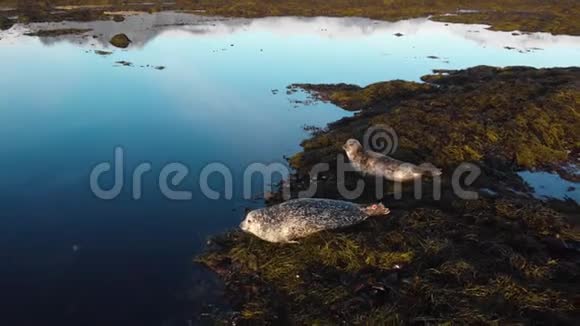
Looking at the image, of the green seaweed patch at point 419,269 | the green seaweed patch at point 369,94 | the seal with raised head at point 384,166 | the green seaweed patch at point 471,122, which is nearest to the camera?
the green seaweed patch at point 419,269

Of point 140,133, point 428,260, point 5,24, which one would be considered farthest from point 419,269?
point 5,24

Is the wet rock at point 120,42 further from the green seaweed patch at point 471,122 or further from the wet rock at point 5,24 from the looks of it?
the green seaweed patch at point 471,122

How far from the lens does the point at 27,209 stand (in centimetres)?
1239

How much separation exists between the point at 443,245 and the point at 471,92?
545 inches

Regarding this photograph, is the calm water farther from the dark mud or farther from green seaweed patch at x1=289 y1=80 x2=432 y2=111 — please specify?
the dark mud

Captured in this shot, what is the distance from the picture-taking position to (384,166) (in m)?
13.5

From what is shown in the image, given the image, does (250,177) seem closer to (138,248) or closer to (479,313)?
(138,248)

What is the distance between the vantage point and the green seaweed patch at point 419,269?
777cm

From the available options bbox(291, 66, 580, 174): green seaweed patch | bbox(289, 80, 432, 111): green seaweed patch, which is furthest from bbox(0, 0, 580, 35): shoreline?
bbox(291, 66, 580, 174): green seaweed patch

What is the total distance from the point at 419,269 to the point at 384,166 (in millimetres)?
4969

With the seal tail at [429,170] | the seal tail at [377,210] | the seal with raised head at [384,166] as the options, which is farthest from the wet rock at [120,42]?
the seal tail at [377,210]

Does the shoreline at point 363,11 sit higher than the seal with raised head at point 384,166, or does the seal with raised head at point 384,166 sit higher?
the shoreline at point 363,11

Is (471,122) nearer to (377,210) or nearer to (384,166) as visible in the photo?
(384,166)

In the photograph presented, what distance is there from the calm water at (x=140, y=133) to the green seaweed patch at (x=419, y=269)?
196 cm
